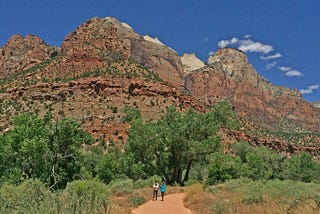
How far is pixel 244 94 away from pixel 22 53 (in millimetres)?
100761

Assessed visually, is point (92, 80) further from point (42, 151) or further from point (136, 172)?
point (42, 151)

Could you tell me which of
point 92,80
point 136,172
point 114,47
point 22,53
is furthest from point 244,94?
point 136,172

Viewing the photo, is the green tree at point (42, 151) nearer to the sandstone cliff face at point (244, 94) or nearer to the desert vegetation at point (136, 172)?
the desert vegetation at point (136, 172)

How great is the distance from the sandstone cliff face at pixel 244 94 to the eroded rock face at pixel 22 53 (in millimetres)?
63164

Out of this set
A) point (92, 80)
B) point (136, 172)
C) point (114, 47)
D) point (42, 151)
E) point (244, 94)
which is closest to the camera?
point (42, 151)

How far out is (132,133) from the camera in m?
36.0

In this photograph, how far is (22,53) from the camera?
123 meters

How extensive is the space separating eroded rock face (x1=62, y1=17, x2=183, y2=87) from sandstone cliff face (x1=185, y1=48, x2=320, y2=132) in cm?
1550

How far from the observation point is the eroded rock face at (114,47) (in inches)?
3469

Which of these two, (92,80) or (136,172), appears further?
(92,80)

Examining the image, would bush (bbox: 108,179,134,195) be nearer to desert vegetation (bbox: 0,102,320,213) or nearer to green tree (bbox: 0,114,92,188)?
desert vegetation (bbox: 0,102,320,213)

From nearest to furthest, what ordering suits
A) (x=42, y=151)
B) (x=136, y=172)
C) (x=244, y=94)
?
1. (x=42, y=151)
2. (x=136, y=172)
3. (x=244, y=94)

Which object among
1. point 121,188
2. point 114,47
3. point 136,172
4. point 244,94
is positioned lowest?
point 121,188

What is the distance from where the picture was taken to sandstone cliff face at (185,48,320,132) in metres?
165
